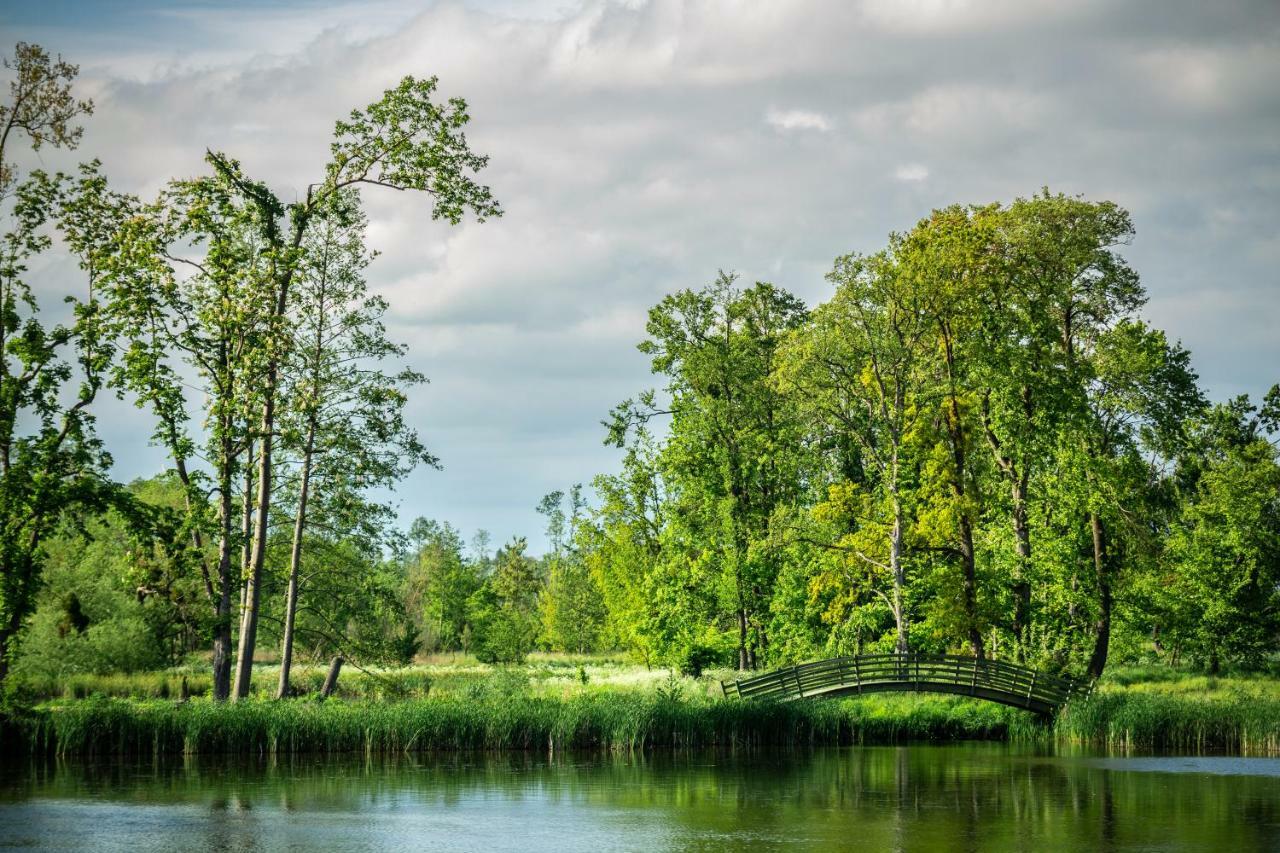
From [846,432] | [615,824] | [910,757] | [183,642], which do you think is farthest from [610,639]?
[615,824]

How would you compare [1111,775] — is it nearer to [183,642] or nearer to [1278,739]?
[1278,739]

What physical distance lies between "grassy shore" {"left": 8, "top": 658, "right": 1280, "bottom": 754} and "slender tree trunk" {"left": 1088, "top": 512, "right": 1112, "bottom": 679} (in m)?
1.76

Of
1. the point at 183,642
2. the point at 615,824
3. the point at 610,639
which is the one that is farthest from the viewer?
the point at 610,639

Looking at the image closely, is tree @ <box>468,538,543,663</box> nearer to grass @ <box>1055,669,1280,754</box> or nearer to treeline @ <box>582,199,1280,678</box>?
treeline @ <box>582,199,1280,678</box>

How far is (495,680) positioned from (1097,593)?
19270mm

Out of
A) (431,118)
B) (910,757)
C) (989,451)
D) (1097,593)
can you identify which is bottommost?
(910,757)

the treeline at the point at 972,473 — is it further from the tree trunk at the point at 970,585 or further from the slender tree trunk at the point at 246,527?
the slender tree trunk at the point at 246,527

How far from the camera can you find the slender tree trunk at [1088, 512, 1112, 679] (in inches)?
1571

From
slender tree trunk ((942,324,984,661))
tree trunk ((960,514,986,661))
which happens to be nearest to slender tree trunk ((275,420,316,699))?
slender tree trunk ((942,324,984,661))

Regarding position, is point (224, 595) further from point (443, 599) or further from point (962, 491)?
point (443, 599)

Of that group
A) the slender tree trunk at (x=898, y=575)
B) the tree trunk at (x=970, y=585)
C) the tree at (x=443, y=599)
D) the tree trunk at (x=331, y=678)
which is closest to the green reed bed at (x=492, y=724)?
the tree trunk at (x=331, y=678)

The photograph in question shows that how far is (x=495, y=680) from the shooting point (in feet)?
115

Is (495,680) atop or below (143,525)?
below

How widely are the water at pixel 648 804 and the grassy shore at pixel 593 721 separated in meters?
1.09
